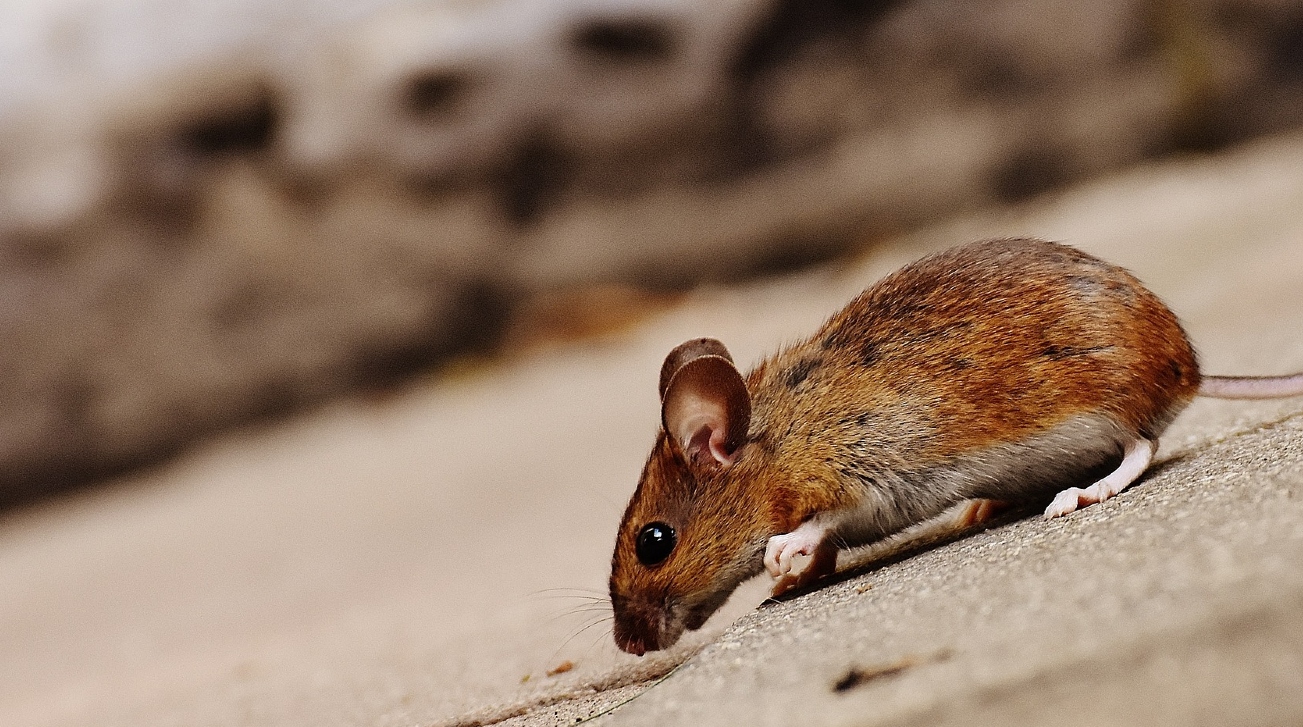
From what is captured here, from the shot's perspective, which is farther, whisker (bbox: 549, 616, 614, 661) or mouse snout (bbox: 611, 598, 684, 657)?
whisker (bbox: 549, 616, 614, 661)

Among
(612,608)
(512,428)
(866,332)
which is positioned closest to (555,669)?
(612,608)

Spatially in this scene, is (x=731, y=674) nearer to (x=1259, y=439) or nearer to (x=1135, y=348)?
(x=1135, y=348)

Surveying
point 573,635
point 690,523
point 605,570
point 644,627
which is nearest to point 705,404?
point 690,523

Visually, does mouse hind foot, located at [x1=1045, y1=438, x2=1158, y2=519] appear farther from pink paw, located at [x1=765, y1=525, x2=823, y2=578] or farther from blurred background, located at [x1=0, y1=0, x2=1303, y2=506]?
blurred background, located at [x1=0, y1=0, x2=1303, y2=506]

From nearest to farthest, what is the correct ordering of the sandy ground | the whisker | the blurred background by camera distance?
the sandy ground < the whisker < the blurred background

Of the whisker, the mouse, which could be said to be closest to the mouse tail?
the mouse

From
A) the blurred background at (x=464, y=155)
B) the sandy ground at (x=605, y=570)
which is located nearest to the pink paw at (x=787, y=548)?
the sandy ground at (x=605, y=570)

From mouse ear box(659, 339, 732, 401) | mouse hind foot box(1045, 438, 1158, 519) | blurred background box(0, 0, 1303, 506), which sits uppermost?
blurred background box(0, 0, 1303, 506)

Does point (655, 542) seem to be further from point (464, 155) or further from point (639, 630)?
point (464, 155)

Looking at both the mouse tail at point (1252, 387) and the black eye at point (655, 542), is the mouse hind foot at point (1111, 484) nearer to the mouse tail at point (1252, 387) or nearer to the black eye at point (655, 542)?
the mouse tail at point (1252, 387)
